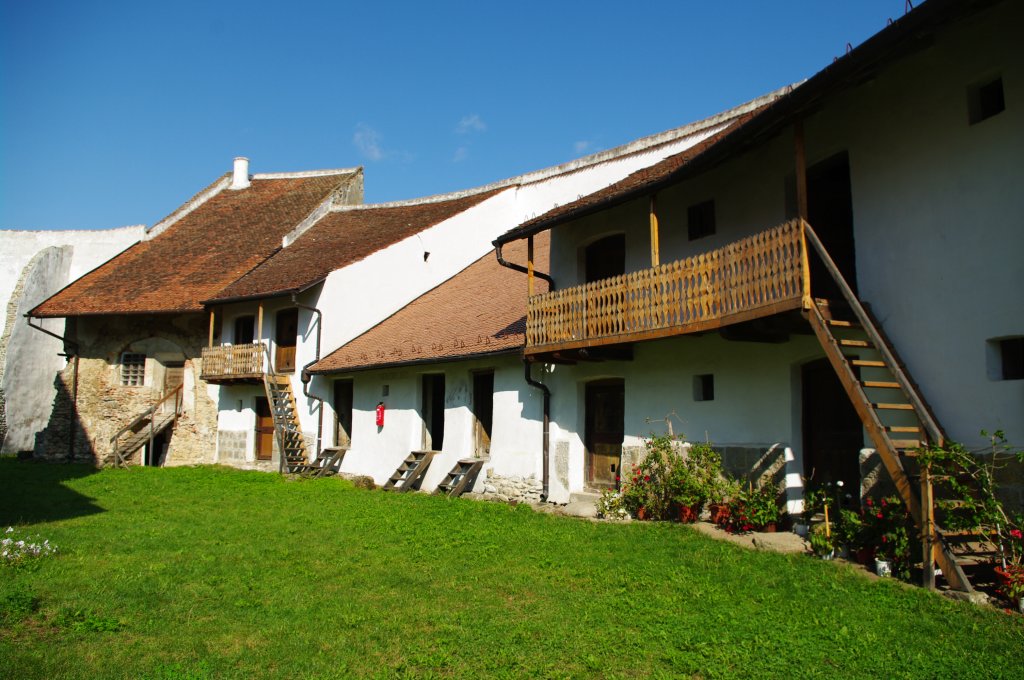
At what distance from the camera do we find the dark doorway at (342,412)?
20703 mm

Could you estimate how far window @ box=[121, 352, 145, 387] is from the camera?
83.3 ft

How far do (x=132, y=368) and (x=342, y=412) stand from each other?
9219 mm

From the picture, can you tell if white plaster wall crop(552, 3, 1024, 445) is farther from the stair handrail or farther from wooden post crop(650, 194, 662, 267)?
wooden post crop(650, 194, 662, 267)

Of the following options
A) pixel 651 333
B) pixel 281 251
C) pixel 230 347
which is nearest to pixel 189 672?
pixel 651 333

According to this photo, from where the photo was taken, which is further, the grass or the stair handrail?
the stair handrail

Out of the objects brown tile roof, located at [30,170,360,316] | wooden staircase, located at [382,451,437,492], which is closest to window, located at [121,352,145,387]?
brown tile roof, located at [30,170,360,316]

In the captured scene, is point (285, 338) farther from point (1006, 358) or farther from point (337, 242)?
point (1006, 358)

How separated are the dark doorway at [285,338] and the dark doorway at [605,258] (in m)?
10.8

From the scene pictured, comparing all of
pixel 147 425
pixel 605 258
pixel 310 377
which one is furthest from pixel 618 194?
pixel 147 425

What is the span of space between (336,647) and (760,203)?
26.8 ft

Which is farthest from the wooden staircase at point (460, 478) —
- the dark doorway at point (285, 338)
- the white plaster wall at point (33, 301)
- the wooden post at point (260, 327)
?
the white plaster wall at point (33, 301)

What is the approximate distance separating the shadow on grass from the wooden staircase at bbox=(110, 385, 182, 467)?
110cm

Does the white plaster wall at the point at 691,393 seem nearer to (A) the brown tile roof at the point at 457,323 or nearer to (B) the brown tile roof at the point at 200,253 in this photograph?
(A) the brown tile roof at the point at 457,323

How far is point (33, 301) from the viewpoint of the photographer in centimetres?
2855
